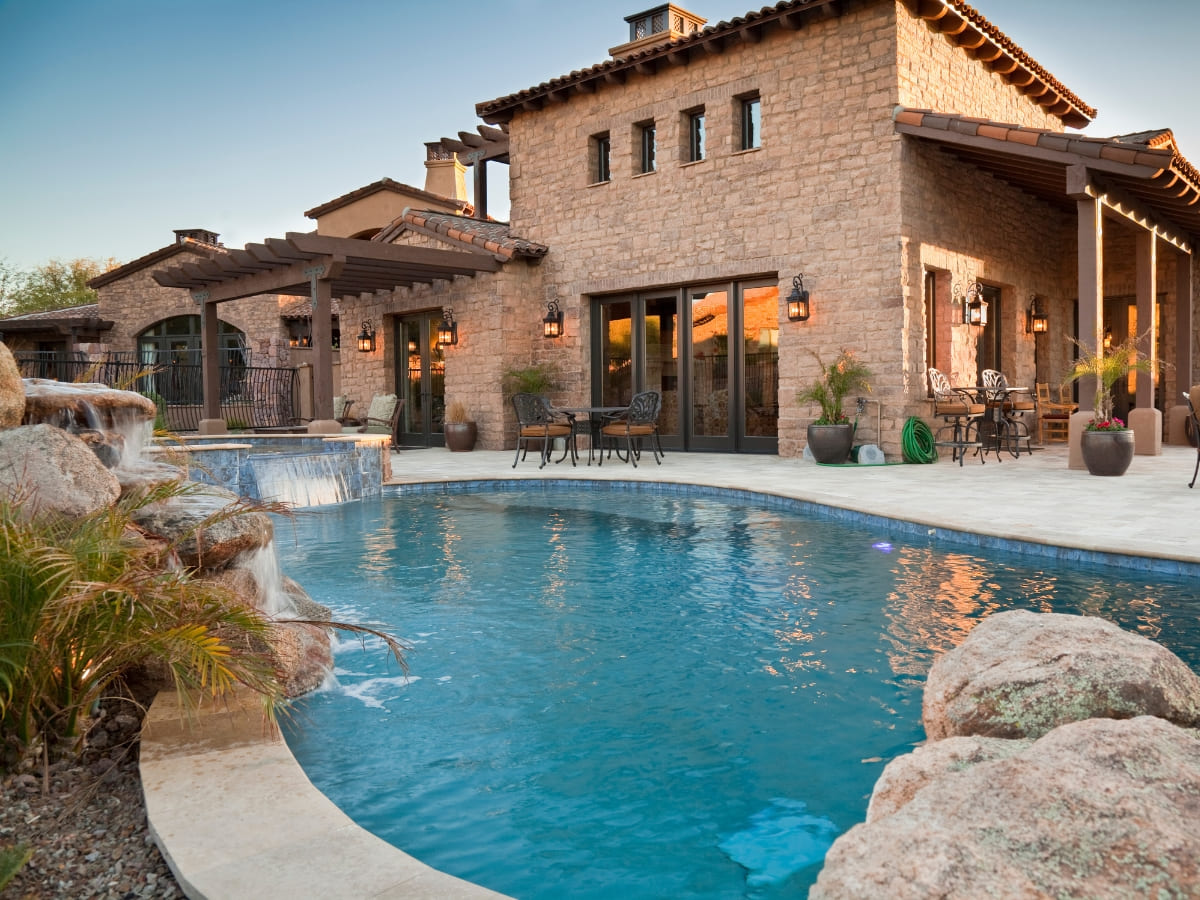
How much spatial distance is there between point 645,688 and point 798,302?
820cm

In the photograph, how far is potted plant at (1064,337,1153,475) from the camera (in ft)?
26.9

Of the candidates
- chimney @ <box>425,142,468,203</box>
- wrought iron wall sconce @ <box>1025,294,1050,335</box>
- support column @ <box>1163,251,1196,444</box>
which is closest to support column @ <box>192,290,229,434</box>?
chimney @ <box>425,142,468,203</box>

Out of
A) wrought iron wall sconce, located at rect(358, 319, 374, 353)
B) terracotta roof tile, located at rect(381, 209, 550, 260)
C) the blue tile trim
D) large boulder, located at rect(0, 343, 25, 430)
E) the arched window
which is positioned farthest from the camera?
the arched window

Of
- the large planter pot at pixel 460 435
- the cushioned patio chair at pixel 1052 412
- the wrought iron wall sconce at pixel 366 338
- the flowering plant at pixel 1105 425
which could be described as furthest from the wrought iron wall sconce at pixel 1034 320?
the wrought iron wall sconce at pixel 366 338

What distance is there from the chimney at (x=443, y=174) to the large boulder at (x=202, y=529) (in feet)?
58.6

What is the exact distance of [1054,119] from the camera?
13648 millimetres

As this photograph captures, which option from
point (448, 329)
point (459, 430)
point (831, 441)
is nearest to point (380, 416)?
point (459, 430)

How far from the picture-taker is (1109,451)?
26.9ft

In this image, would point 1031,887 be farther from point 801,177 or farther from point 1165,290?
point 1165,290

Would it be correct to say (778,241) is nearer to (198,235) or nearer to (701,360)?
(701,360)

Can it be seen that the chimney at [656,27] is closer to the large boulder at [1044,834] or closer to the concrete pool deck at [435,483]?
the concrete pool deck at [435,483]

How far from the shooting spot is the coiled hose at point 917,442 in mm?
10172

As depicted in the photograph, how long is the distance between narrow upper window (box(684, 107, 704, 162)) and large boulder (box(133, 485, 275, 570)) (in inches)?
389

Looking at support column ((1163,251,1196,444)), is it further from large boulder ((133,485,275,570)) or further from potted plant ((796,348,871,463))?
large boulder ((133,485,275,570))
